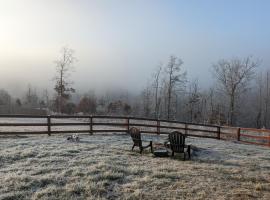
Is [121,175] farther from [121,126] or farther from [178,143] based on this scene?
[121,126]

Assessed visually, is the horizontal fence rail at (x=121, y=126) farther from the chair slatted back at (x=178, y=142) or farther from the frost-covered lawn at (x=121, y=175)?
the chair slatted back at (x=178, y=142)

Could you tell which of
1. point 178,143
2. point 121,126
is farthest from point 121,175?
point 121,126

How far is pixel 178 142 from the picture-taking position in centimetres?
1121

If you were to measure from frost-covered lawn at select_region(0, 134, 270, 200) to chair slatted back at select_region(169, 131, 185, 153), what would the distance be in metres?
0.62

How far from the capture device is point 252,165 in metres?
10.3

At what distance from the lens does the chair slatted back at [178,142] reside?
1115cm

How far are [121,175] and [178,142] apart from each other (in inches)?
151

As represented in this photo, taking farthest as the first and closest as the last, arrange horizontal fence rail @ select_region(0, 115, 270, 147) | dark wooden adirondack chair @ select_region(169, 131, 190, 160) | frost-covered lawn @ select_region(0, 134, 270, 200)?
horizontal fence rail @ select_region(0, 115, 270, 147), dark wooden adirondack chair @ select_region(169, 131, 190, 160), frost-covered lawn @ select_region(0, 134, 270, 200)

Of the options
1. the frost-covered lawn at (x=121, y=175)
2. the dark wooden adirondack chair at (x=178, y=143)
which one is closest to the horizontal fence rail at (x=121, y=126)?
the frost-covered lawn at (x=121, y=175)

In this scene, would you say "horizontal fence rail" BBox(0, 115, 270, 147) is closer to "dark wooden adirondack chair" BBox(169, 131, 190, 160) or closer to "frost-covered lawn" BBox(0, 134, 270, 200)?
Result: "frost-covered lawn" BBox(0, 134, 270, 200)

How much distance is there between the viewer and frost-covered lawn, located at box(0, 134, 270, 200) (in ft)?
21.6

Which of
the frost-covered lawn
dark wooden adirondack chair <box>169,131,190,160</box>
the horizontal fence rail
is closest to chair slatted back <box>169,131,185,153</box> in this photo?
dark wooden adirondack chair <box>169,131,190,160</box>

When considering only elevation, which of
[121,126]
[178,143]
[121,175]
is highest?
[121,126]

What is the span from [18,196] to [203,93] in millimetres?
79207
